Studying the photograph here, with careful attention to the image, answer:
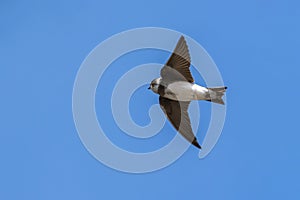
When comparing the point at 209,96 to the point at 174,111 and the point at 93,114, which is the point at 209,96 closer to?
the point at 174,111

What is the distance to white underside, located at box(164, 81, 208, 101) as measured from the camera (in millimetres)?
7621

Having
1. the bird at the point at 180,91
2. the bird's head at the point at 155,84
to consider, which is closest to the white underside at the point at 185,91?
the bird at the point at 180,91

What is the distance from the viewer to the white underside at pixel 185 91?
25.0 feet

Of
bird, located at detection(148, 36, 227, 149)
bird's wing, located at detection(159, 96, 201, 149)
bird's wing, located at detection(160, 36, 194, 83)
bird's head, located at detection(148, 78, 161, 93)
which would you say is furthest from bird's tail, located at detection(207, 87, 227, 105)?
bird's head, located at detection(148, 78, 161, 93)

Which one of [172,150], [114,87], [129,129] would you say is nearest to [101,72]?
[114,87]

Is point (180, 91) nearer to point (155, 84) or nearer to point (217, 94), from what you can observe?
point (155, 84)

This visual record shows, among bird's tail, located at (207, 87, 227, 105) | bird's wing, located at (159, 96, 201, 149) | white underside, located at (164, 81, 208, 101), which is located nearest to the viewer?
bird's tail, located at (207, 87, 227, 105)

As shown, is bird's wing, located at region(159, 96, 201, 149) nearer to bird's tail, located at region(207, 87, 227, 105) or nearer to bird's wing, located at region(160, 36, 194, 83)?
bird's wing, located at region(160, 36, 194, 83)

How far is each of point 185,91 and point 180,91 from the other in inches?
2.6

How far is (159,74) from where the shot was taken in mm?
7910

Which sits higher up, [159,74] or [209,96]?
[159,74]

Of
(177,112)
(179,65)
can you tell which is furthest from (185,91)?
(177,112)

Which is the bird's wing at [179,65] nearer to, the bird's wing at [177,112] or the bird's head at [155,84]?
the bird's head at [155,84]

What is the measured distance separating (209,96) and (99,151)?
146cm
